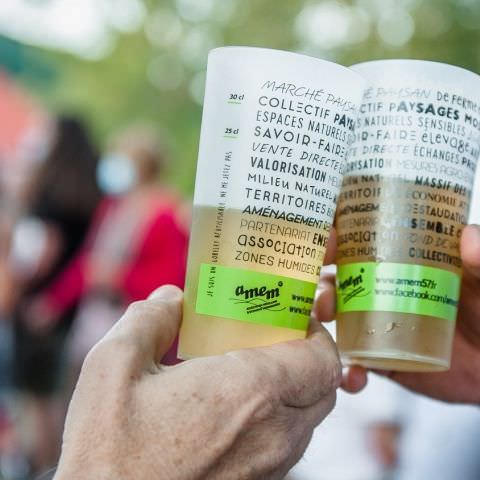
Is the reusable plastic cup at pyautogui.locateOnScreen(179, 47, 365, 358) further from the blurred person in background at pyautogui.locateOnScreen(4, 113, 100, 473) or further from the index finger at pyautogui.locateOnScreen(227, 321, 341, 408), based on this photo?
the blurred person in background at pyautogui.locateOnScreen(4, 113, 100, 473)

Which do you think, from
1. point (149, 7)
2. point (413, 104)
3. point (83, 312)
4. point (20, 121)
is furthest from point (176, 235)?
point (149, 7)

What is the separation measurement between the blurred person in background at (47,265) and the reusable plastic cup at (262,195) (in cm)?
305

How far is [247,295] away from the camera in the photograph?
0.93m

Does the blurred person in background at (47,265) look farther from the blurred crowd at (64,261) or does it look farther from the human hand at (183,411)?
the human hand at (183,411)

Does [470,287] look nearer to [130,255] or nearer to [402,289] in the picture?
[402,289]

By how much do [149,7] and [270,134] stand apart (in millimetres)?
10817

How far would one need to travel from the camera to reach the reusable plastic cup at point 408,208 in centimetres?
102

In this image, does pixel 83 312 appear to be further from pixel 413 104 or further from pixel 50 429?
pixel 413 104

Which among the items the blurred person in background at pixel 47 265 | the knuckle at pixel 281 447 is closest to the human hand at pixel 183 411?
the knuckle at pixel 281 447

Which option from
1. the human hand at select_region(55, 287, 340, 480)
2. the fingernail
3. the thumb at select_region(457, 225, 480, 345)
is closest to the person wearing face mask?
the thumb at select_region(457, 225, 480, 345)

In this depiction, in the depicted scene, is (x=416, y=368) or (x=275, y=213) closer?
(x=275, y=213)

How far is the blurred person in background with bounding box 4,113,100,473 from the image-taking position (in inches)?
154

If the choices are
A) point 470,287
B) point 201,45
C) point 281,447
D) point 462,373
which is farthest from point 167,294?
point 201,45

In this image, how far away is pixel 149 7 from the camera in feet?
37.2
